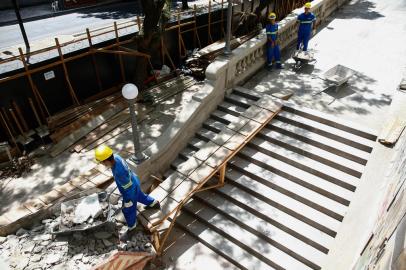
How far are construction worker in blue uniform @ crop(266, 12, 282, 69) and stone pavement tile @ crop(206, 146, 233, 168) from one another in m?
4.24

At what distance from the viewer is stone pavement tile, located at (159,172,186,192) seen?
681 centimetres

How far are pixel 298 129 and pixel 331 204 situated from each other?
206cm

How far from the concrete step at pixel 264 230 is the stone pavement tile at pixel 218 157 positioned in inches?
32.2

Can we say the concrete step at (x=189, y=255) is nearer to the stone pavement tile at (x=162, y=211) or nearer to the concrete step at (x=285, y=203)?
the stone pavement tile at (x=162, y=211)

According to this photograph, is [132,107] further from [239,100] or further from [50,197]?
[239,100]

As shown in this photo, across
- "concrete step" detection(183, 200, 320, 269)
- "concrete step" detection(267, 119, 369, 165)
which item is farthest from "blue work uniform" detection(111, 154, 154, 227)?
"concrete step" detection(267, 119, 369, 165)

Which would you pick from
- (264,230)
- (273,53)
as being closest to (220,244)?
(264,230)

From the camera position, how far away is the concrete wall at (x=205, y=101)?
7.47m

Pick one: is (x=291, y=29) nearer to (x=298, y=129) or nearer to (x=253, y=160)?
(x=298, y=129)

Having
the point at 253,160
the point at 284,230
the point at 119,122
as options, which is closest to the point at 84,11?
the point at 119,122

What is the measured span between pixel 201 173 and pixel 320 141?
291 cm

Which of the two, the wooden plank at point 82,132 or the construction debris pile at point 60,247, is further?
the wooden plank at point 82,132

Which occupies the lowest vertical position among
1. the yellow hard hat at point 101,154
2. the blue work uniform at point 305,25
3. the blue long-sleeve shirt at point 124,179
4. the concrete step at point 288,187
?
the concrete step at point 288,187

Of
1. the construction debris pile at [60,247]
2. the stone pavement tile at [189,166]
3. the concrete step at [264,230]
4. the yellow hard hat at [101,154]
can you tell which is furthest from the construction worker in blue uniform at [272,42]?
the construction debris pile at [60,247]
